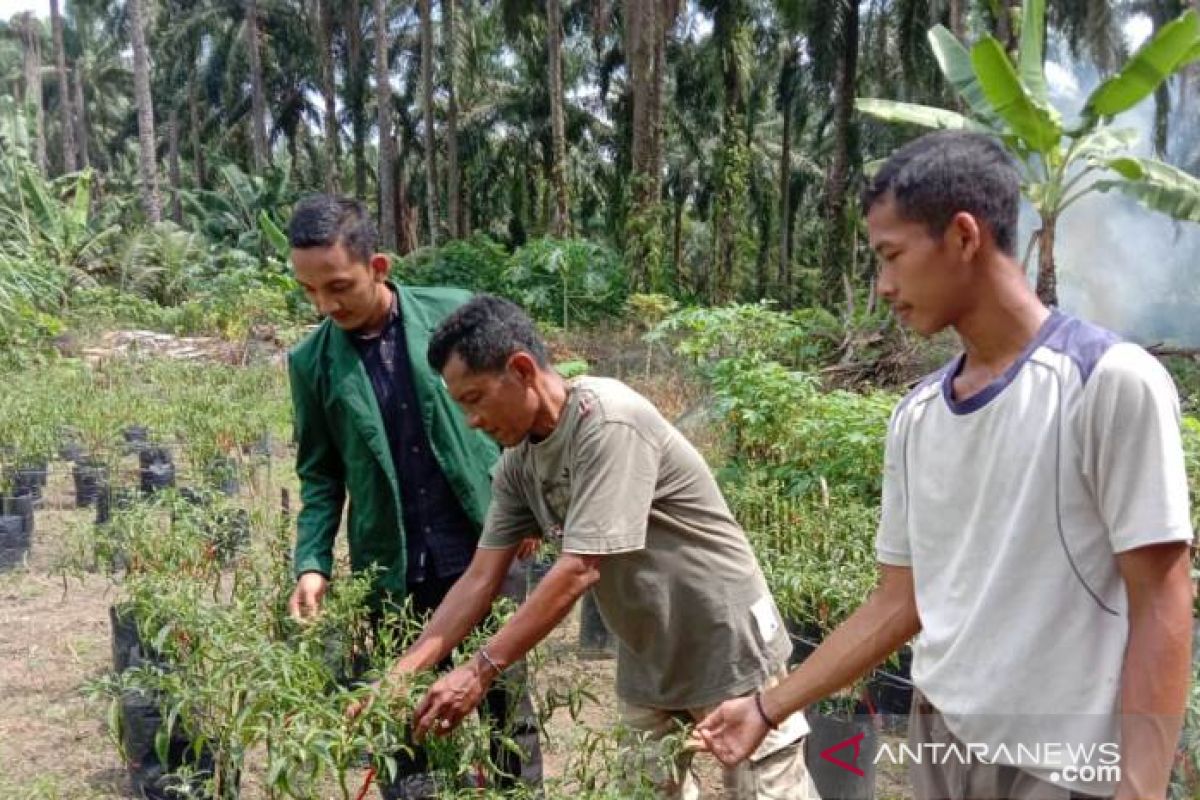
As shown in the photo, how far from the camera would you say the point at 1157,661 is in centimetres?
137

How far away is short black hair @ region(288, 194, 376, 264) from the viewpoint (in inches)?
109

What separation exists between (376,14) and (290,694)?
68.2 feet

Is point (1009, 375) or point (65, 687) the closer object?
point (1009, 375)

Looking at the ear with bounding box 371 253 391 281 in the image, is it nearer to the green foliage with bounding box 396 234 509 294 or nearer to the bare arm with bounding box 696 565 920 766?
the bare arm with bounding box 696 565 920 766

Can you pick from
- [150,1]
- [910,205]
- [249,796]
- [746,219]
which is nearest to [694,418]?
[249,796]

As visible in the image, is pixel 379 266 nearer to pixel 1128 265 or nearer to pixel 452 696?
pixel 452 696

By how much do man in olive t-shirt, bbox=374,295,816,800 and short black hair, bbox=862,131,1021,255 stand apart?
0.84 meters

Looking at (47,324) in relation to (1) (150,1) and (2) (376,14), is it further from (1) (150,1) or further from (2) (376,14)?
(1) (150,1)

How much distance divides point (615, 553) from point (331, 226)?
1140 mm

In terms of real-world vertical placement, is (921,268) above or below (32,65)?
below

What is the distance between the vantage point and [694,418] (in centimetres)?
852

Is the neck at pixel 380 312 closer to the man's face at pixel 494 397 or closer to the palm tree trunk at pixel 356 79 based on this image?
the man's face at pixel 494 397

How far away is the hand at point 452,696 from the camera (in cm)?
225

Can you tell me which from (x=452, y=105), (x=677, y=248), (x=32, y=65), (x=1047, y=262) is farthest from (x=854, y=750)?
(x=32, y=65)
